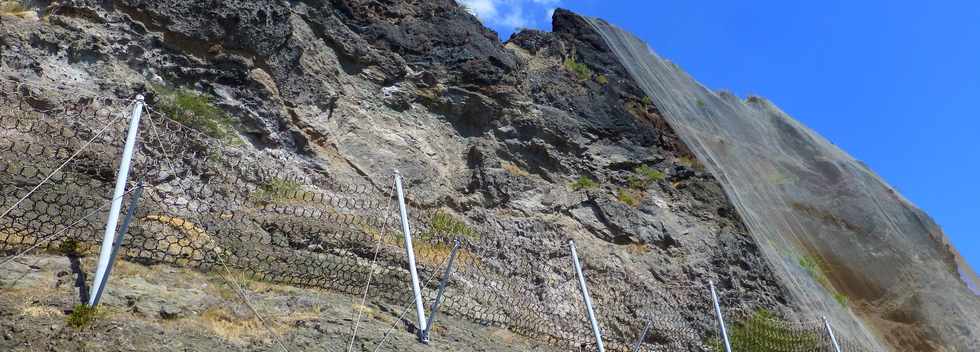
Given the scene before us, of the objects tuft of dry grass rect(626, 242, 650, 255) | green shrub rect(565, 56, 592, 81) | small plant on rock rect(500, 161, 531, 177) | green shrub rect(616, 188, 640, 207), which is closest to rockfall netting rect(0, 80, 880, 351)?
tuft of dry grass rect(626, 242, 650, 255)

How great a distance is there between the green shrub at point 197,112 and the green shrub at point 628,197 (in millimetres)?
7371

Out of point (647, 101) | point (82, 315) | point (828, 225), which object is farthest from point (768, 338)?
point (82, 315)

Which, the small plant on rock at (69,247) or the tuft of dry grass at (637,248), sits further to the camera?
the tuft of dry grass at (637,248)

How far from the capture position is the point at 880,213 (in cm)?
1580

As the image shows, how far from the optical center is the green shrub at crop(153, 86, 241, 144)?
374 inches

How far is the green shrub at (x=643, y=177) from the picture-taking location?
1505cm

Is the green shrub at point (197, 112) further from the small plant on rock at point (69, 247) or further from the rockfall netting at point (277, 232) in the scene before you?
the small plant on rock at point (69, 247)

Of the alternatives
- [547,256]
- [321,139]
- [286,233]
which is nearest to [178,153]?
[286,233]

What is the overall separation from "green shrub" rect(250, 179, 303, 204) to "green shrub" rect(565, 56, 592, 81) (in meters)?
9.23

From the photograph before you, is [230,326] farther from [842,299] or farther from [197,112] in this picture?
[842,299]

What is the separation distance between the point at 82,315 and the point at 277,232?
333 centimetres

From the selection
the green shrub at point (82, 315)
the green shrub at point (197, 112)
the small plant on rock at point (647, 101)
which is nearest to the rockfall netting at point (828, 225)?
the small plant on rock at point (647, 101)

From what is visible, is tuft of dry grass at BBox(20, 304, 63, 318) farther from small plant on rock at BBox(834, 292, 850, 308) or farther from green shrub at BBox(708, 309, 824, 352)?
small plant on rock at BBox(834, 292, 850, 308)

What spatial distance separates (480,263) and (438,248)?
26.1 inches
